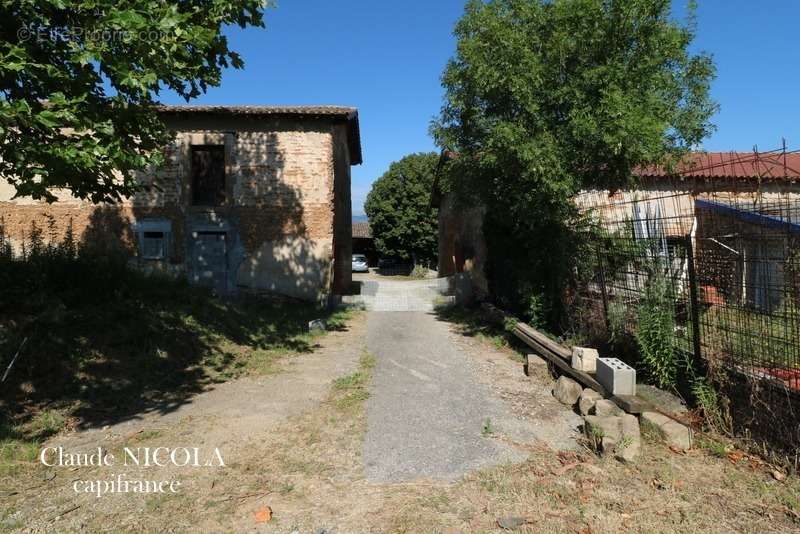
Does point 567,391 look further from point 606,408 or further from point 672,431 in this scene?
point 672,431

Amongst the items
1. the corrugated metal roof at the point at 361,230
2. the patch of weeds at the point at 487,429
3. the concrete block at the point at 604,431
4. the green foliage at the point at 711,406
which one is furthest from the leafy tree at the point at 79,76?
the corrugated metal roof at the point at 361,230

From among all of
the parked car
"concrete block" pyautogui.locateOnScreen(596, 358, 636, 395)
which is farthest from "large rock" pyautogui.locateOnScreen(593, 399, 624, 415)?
the parked car

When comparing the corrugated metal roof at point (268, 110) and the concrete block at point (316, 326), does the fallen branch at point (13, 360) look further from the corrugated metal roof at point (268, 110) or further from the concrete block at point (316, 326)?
the corrugated metal roof at point (268, 110)

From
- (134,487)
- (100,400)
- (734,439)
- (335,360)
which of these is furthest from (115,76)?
(734,439)

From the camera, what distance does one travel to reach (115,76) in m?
4.91

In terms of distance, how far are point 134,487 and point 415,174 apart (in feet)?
105

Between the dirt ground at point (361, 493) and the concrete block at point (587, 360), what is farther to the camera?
the concrete block at point (587, 360)

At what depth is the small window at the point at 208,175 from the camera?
43.1ft

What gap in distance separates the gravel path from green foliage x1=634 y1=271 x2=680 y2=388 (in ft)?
3.43

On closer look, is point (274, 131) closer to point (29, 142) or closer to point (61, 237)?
point (61, 237)

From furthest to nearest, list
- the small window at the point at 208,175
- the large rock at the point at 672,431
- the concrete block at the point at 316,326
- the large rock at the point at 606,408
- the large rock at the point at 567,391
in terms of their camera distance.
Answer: the small window at the point at 208,175, the concrete block at the point at 316,326, the large rock at the point at 567,391, the large rock at the point at 606,408, the large rock at the point at 672,431

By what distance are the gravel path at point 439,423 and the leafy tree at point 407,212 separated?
25210 millimetres

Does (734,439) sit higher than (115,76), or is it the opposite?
(115,76)

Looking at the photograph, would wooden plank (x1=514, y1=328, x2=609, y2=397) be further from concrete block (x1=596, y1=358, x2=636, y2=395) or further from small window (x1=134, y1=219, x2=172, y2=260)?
small window (x1=134, y1=219, x2=172, y2=260)
